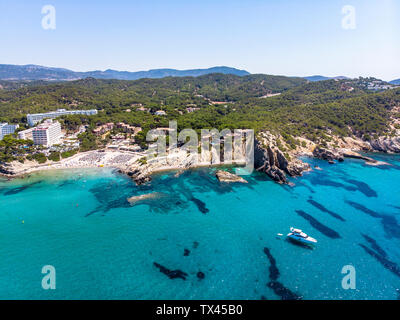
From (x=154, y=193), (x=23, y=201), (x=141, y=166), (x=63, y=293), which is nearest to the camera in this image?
(x=63, y=293)

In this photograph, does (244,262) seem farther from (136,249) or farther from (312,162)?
(312,162)

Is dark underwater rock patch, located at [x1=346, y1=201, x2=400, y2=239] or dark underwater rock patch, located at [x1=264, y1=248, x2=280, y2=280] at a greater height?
dark underwater rock patch, located at [x1=346, y1=201, x2=400, y2=239]

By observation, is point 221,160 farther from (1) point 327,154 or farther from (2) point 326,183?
(1) point 327,154

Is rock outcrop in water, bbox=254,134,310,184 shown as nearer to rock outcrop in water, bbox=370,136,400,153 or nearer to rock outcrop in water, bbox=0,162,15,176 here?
rock outcrop in water, bbox=370,136,400,153

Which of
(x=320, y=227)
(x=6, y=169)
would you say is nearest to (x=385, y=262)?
(x=320, y=227)

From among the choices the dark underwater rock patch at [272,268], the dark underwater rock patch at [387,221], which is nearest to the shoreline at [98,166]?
the dark underwater rock patch at [387,221]

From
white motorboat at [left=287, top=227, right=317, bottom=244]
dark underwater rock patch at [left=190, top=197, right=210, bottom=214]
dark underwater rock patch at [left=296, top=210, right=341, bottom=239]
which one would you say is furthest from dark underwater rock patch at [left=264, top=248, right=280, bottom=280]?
dark underwater rock patch at [left=190, top=197, right=210, bottom=214]

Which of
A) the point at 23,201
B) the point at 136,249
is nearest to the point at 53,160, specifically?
the point at 23,201
